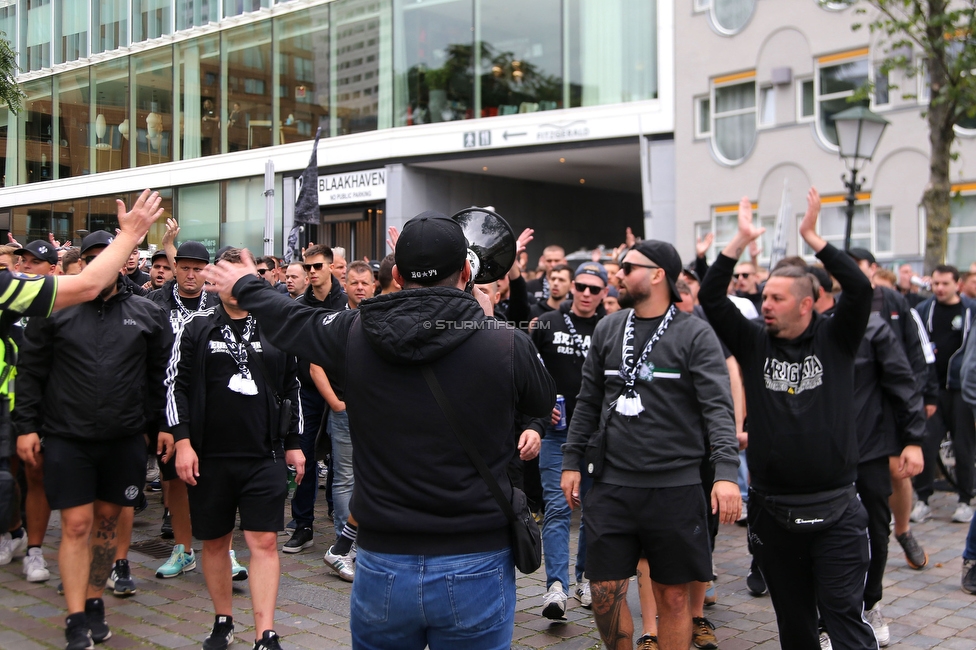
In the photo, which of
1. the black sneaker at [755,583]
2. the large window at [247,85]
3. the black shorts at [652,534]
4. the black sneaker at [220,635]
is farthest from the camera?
the large window at [247,85]

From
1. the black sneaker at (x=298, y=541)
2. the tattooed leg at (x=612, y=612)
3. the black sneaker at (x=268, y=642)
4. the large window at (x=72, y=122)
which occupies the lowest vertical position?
the black sneaker at (x=298, y=541)

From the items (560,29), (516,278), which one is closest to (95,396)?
(516,278)

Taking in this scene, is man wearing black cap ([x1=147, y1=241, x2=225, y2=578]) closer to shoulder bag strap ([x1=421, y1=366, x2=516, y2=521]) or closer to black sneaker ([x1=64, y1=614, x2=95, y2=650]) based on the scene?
black sneaker ([x1=64, y1=614, x2=95, y2=650])

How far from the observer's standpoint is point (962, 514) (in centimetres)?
834

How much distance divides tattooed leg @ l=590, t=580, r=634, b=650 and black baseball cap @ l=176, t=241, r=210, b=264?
11.0 feet

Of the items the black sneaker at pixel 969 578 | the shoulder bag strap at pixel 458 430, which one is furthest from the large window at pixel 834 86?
the shoulder bag strap at pixel 458 430

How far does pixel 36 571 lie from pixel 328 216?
22.4 m

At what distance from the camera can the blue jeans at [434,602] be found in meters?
2.80

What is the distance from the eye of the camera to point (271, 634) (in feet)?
15.3

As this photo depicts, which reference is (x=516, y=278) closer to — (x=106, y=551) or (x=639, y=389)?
(x=639, y=389)

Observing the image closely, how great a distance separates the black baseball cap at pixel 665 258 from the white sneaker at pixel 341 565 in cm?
320

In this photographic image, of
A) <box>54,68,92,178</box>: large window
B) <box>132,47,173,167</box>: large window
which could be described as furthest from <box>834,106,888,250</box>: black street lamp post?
<box>132,47,173,167</box>: large window

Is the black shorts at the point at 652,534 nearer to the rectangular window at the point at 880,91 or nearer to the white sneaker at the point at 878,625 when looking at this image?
the white sneaker at the point at 878,625

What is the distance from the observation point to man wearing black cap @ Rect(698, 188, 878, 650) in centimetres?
411
